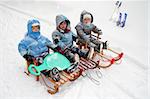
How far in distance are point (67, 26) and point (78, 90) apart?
451mm

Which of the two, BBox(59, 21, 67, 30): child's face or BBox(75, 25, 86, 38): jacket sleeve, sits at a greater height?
BBox(59, 21, 67, 30): child's face

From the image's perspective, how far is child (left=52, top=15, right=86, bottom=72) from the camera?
75.9 inches

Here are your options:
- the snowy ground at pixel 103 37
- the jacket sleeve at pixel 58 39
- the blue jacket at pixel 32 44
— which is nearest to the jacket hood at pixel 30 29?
the blue jacket at pixel 32 44

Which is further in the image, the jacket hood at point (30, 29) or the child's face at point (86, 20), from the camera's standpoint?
the child's face at point (86, 20)

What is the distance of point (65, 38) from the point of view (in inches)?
77.7

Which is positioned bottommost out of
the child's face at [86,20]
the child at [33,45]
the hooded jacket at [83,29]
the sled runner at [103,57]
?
the sled runner at [103,57]

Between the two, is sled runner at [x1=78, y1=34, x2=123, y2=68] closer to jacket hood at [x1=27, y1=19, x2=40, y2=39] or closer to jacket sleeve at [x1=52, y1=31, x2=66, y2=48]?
jacket sleeve at [x1=52, y1=31, x2=66, y2=48]

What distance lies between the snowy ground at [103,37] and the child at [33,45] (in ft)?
0.58

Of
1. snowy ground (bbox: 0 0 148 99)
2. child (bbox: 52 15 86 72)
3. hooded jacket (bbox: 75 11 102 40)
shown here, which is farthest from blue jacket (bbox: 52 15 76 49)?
snowy ground (bbox: 0 0 148 99)

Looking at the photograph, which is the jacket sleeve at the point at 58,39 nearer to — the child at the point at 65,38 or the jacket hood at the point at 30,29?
the child at the point at 65,38

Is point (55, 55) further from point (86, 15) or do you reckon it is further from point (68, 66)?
point (86, 15)

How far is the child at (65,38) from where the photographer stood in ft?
6.32

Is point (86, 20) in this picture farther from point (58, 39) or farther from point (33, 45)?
point (33, 45)

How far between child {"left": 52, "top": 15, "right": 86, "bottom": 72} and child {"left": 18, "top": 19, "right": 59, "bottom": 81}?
6 cm
